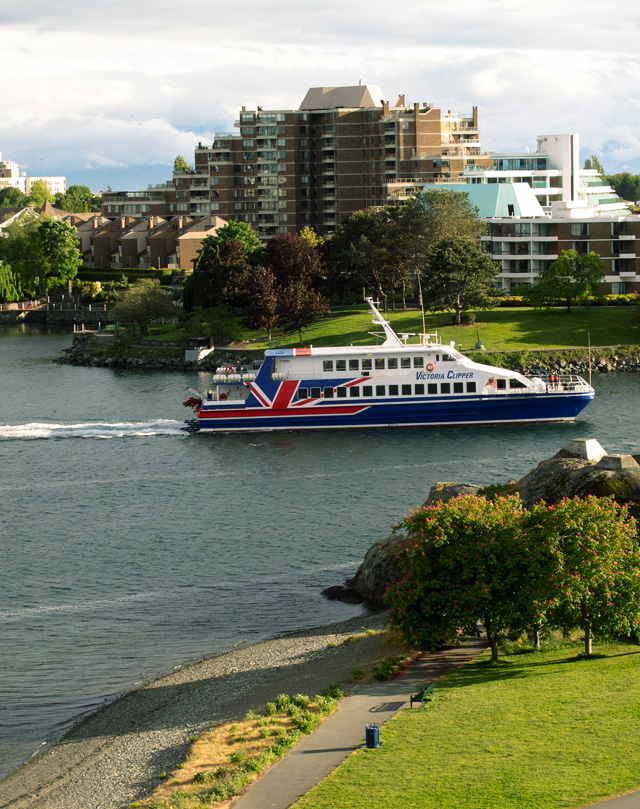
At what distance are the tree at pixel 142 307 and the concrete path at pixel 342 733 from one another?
257ft

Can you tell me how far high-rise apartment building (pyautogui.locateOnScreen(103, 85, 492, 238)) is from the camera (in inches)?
5389

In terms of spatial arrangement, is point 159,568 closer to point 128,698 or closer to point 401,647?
point 128,698

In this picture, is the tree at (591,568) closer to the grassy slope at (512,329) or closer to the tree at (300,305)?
the grassy slope at (512,329)

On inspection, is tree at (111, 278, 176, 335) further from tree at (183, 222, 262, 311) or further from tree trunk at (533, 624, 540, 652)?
tree trunk at (533, 624, 540, 652)

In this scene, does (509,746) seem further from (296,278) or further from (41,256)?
(41,256)

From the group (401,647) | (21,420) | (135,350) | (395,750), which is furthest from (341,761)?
(135,350)

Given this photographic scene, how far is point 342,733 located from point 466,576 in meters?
4.70

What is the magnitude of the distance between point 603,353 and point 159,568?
53.4 m

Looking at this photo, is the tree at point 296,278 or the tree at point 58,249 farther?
the tree at point 58,249

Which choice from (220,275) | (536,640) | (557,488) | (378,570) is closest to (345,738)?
(536,640)

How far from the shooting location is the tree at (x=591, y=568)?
22.2m

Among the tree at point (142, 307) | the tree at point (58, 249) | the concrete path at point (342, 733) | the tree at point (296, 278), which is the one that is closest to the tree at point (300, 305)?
the tree at point (296, 278)

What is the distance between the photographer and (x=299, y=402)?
195 ft

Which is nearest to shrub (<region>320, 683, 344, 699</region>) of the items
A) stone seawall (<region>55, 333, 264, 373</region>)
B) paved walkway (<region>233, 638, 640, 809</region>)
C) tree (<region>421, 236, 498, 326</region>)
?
paved walkway (<region>233, 638, 640, 809</region>)
